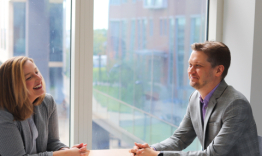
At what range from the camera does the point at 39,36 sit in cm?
223

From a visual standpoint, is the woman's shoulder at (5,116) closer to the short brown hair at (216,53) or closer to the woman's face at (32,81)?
the woman's face at (32,81)

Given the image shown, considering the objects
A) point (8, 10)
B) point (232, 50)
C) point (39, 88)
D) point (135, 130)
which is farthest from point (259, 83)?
point (8, 10)

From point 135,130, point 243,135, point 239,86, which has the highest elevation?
point 239,86

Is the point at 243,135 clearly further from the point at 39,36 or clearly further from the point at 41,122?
the point at 39,36

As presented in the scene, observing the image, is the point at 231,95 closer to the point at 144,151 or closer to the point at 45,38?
the point at 144,151

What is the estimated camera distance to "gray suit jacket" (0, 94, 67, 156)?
5.29 feet

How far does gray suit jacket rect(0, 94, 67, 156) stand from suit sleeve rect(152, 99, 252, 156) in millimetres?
773

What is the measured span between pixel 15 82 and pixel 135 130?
4.03ft

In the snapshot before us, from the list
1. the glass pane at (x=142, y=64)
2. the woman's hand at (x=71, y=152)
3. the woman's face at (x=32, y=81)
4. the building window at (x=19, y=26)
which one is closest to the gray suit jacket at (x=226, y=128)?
the woman's hand at (x=71, y=152)

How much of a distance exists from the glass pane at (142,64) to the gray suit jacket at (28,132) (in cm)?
53

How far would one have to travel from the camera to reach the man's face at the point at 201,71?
1.89 meters

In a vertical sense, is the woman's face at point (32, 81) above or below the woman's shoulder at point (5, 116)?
above

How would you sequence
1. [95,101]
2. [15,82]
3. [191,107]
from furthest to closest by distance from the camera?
[95,101]
[191,107]
[15,82]

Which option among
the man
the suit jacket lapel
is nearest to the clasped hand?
the man
